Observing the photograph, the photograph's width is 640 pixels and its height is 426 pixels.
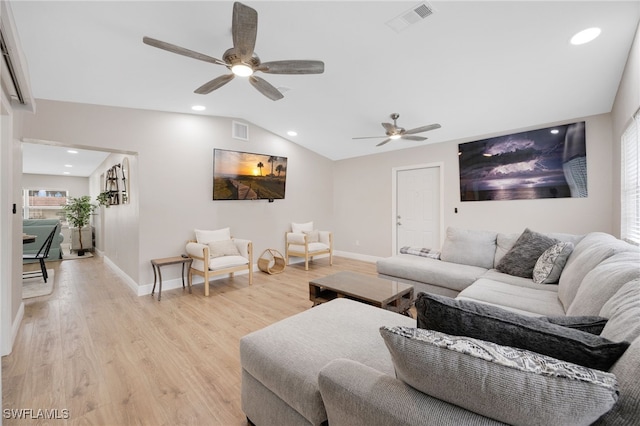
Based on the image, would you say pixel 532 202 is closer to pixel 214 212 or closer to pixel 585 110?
pixel 585 110

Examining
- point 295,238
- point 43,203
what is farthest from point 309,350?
point 43,203

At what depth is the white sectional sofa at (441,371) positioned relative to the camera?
25.0 inches

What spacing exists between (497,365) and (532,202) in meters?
4.24

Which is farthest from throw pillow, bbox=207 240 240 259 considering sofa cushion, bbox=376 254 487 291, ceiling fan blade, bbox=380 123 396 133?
ceiling fan blade, bbox=380 123 396 133

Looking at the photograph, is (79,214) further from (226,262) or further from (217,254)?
(226,262)

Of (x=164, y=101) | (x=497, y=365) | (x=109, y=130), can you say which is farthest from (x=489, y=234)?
(x=109, y=130)

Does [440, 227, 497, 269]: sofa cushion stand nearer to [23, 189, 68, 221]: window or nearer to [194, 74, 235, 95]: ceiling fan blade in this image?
[194, 74, 235, 95]: ceiling fan blade

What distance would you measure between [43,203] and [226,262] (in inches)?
342

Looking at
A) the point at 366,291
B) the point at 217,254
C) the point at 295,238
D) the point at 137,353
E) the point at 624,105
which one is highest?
the point at 624,105

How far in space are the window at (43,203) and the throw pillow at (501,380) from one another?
1100cm

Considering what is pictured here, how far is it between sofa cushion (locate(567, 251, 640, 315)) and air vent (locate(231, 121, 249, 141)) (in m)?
4.64

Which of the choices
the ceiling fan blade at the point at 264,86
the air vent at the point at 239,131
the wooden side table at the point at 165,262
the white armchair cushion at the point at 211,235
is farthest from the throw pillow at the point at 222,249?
the ceiling fan blade at the point at 264,86

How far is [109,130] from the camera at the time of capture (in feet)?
11.7

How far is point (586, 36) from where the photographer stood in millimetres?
2268
